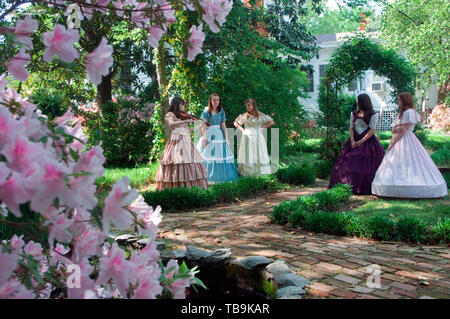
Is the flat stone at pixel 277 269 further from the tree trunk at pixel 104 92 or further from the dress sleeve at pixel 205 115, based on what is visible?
the tree trunk at pixel 104 92

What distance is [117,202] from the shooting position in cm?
117

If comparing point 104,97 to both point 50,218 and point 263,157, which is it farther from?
point 50,218

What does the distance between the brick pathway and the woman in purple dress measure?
2338mm

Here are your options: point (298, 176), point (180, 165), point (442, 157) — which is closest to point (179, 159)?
point (180, 165)

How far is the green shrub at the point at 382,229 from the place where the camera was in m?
5.14

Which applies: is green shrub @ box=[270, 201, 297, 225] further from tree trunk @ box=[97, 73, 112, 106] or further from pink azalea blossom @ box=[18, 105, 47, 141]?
tree trunk @ box=[97, 73, 112, 106]

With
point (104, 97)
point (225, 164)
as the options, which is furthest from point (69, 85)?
point (225, 164)

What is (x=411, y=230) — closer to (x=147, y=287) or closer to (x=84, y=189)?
(x=147, y=287)

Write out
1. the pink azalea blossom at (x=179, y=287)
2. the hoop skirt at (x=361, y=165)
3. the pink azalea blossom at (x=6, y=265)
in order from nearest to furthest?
the pink azalea blossom at (x=6, y=265), the pink azalea blossom at (x=179, y=287), the hoop skirt at (x=361, y=165)

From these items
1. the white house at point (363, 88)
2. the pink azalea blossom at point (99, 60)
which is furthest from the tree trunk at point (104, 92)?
the pink azalea blossom at point (99, 60)

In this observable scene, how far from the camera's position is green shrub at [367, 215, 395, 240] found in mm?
5145

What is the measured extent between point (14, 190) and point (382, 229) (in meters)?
4.82

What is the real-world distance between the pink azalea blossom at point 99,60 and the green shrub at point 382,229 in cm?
439

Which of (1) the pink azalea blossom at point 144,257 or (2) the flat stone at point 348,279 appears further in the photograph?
(2) the flat stone at point 348,279
